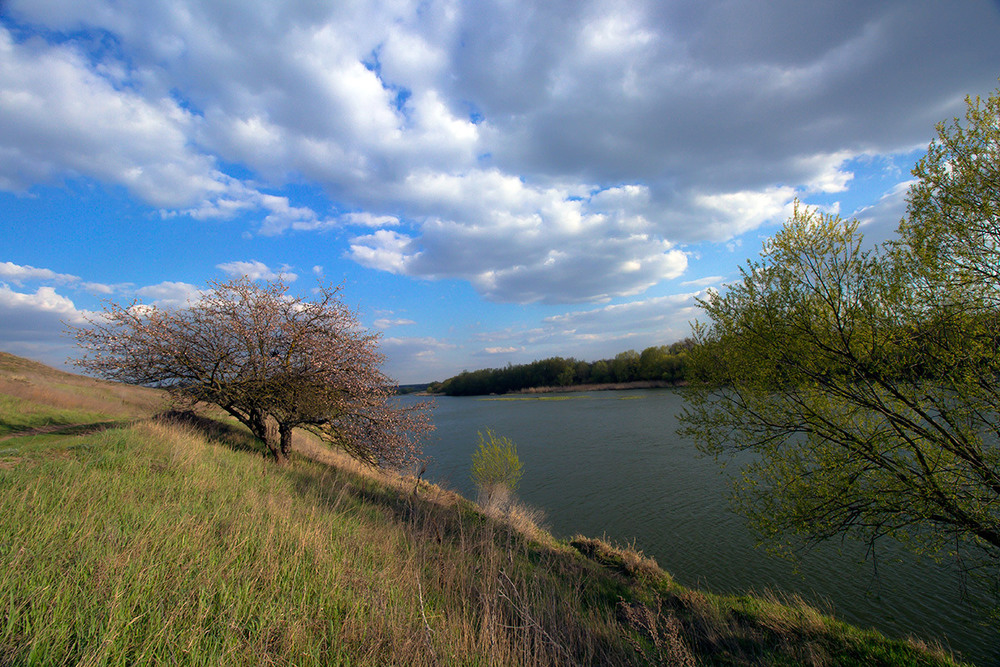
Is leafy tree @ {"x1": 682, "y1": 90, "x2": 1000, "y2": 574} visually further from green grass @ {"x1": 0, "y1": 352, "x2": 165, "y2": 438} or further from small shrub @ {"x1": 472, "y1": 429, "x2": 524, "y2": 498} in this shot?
green grass @ {"x1": 0, "y1": 352, "x2": 165, "y2": 438}

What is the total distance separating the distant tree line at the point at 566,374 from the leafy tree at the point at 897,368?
60650 millimetres

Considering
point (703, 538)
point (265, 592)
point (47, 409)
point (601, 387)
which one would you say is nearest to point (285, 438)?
point (47, 409)

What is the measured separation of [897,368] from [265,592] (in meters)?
9.76

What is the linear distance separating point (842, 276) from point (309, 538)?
393 inches

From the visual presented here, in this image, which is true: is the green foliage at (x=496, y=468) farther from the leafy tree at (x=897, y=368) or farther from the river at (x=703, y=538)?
the leafy tree at (x=897, y=368)

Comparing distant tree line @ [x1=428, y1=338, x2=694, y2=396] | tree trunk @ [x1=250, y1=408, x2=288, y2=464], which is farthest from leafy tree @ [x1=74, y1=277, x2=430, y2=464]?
distant tree line @ [x1=428, y1=338, x2=694, y2=396]

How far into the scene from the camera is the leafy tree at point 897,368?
6.25 m

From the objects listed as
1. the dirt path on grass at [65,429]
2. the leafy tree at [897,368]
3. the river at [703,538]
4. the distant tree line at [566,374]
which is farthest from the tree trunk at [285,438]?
the distant tree line at [566,374]

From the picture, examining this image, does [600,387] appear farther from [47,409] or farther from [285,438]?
[47,409]

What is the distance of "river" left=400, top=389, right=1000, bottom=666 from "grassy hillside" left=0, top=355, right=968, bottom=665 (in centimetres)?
232

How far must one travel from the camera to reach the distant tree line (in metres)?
77.1

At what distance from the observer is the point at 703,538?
43.2ft

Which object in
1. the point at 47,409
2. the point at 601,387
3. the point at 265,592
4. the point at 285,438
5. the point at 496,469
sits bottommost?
the point at 496,469

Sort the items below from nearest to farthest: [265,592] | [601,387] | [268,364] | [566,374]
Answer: [265,592], [268,364], [601,387], [566,374]
